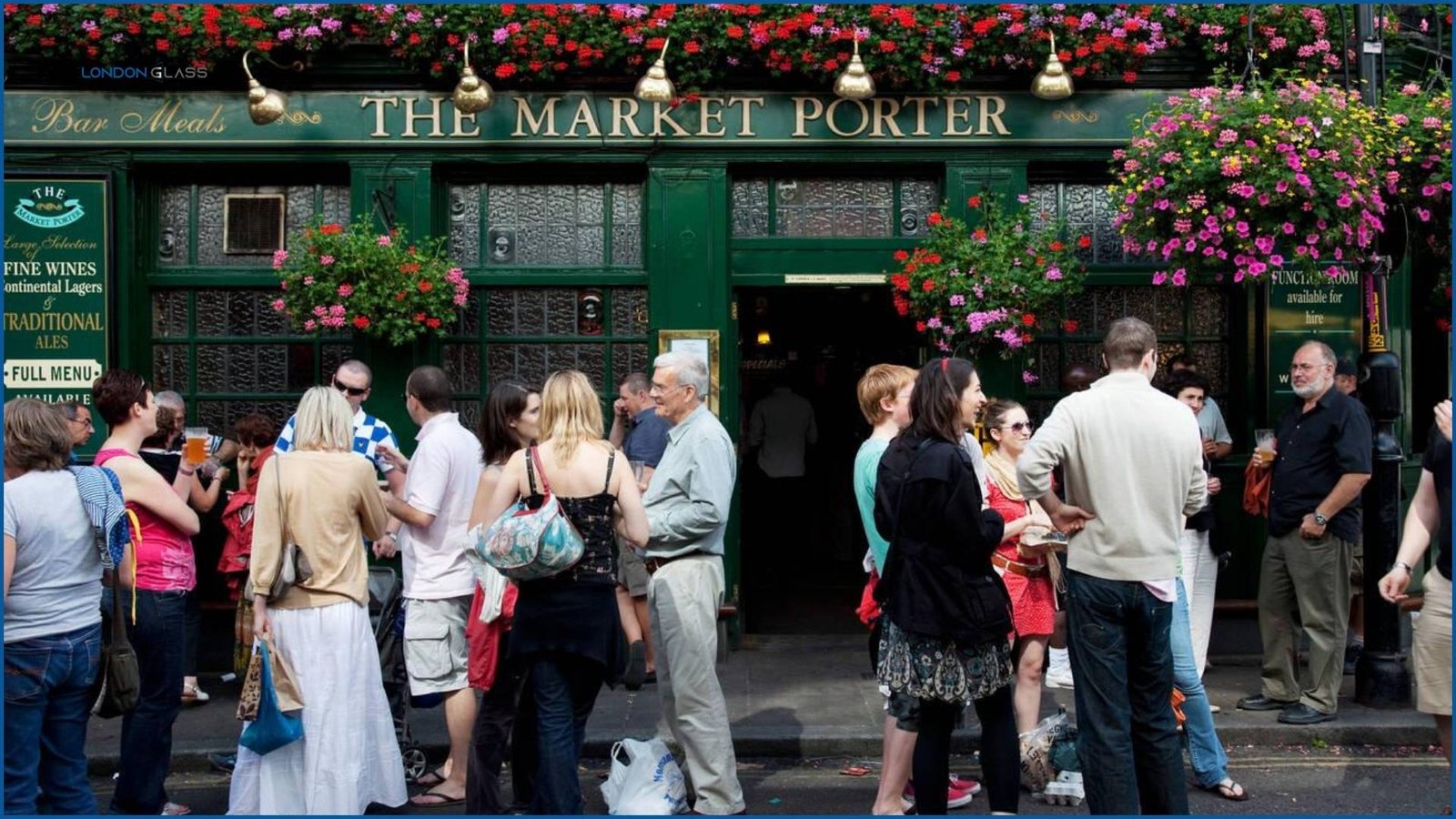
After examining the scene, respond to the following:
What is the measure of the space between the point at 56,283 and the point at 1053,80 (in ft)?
22.4

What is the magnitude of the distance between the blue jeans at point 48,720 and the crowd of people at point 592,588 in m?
0.01

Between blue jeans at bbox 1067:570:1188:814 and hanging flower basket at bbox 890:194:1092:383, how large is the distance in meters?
3.70

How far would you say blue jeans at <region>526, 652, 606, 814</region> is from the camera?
220 inches

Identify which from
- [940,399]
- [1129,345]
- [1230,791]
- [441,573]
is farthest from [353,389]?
[1230,791]

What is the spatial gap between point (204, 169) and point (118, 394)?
4128 mm

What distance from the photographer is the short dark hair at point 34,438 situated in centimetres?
536

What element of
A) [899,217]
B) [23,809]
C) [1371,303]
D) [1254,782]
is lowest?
[1254,782]

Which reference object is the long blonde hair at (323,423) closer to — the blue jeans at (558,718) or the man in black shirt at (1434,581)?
the blue jeans at (558,718)

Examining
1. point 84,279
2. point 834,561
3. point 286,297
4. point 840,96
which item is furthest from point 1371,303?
point 84,279

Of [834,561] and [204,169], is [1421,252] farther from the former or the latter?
[204,169]

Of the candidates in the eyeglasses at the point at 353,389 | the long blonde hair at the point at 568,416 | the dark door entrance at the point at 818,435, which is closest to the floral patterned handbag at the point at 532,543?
the long blonde hair at the point at 568,416

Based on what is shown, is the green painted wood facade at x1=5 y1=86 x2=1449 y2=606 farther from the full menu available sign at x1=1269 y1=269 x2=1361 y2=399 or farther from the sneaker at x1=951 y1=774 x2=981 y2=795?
the sneaker at x1=951 y1=774 x2=981 y2=795

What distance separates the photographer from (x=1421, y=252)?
32.2 feet

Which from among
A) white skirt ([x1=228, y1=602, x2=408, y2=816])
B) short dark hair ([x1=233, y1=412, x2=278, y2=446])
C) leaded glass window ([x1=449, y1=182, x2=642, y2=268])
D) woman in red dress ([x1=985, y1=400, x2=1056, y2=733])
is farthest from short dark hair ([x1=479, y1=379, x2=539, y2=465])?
leaded glass window ([x1=449, y1=182, x2=642, y2=268])
